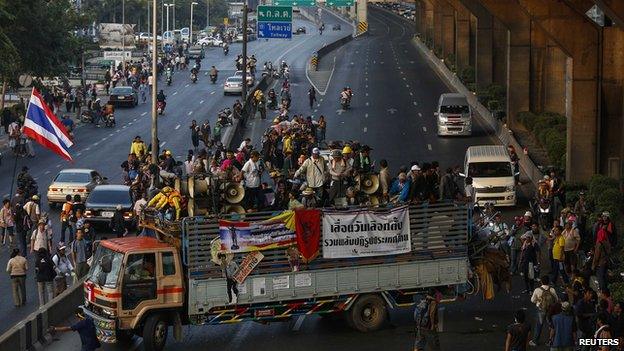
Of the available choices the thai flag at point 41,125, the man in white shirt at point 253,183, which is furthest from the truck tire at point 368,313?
the thai flag at point 41,125

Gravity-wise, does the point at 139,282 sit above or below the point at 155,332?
above

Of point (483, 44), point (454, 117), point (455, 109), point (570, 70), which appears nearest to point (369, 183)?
point (570, 70)

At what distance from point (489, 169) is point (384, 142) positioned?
17.8 m

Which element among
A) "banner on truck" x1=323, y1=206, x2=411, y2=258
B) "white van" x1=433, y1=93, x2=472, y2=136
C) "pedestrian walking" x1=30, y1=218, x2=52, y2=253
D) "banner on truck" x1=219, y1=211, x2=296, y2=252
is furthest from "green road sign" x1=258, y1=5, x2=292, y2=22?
"banner on truck" x1=219, y1=211, x2=296, y2=252

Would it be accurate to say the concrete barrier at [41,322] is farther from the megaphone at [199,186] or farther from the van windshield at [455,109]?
the van windshield at [455,109]

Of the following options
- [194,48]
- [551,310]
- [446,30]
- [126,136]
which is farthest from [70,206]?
[194,48]

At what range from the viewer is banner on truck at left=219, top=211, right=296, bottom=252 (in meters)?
24.1

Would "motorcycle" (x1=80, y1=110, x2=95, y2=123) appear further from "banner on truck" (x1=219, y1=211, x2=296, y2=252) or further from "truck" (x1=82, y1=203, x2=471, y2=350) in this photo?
"banner on truck" (x1=219, y1=211, x2=296, y2=252)

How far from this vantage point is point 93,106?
71.1 meters

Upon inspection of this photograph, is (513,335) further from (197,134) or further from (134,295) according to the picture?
(197,134)

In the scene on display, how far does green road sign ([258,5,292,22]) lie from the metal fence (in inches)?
2150

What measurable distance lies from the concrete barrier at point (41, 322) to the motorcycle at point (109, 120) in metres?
41.8

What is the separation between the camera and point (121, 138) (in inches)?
2539

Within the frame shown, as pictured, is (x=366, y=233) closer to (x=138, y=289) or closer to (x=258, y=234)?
(x=258, y=234)
